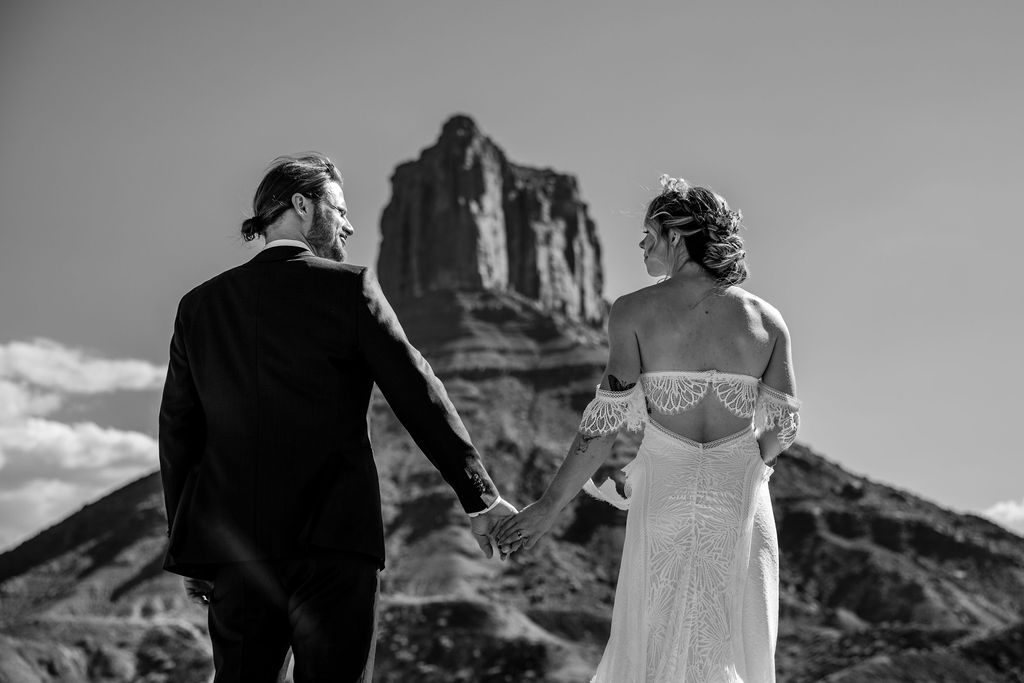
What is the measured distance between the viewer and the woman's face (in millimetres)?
4984

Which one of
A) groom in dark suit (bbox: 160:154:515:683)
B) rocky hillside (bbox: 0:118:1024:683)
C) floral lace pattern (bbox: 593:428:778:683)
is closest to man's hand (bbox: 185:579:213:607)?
groom in dark suit (bbox: 160:154:515:683)

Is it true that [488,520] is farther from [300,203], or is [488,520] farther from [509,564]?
[509,564]

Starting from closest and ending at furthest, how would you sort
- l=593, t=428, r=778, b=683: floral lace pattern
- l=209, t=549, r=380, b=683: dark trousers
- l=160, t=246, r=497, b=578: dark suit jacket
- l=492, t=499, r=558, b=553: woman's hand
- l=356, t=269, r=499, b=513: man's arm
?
l=209, t=549, r=380, b=683: dark trousers < l=160, t=246, r=497, b=578: dark suit jacket < l=356, t=269, r=499, b=513: man's arm < l=593, t=428, r=778, b=683: floral lace pattern < l=492, t=499, r=558, b=553: woman's hand

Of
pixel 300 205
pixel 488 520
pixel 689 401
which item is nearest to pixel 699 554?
pixel 689 401

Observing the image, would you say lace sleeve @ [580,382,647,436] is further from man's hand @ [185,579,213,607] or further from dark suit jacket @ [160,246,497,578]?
man's hand @ [185,579,213,607]

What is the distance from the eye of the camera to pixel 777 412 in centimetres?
484

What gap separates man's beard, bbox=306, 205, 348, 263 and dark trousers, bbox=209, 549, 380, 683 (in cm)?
107

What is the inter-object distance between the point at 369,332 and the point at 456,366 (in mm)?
122360

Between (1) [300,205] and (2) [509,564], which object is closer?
(1) [300,205]

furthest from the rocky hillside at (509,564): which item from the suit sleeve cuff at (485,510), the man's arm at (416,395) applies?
the man's arm at (416,395)

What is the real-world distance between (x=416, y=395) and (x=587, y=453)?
1.12 meters

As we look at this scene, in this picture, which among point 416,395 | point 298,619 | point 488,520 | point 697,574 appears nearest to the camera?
point 298,619

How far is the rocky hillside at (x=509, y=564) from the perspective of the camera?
226 ft

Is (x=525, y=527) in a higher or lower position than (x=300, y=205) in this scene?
lower
